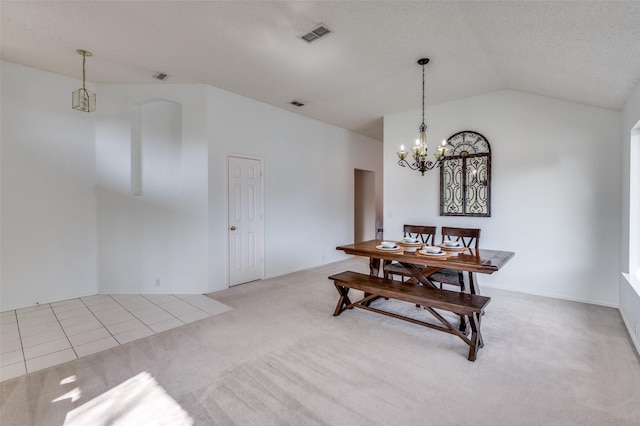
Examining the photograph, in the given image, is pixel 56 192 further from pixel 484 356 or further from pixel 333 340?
pixel 484 356

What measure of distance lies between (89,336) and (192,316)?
922 millimetres

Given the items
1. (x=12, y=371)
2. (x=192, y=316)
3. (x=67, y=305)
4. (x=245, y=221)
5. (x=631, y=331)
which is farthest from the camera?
(x=245, y=221)

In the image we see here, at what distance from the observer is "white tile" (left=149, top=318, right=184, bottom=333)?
9.62 ft

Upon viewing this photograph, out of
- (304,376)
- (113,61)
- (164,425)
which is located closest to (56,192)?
(113,61)

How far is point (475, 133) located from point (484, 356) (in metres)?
3.26

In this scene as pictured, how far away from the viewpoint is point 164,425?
1.65 metres

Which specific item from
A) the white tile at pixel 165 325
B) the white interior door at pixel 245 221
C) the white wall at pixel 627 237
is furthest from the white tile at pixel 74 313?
the white wall at pixel 627 237

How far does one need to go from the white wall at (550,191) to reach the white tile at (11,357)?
519 centimetres

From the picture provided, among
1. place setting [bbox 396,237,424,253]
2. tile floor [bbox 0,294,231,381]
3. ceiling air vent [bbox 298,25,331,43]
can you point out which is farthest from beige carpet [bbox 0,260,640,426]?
ceiling air vent [bbox 298,25,331,43]

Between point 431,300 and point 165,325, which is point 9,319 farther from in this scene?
point 431,300

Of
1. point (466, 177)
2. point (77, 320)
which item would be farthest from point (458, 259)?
point (77, 320)

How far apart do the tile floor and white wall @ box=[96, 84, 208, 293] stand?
282 millimetres

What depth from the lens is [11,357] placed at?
7.93 feet

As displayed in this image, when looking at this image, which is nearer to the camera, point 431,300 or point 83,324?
point 431,300
